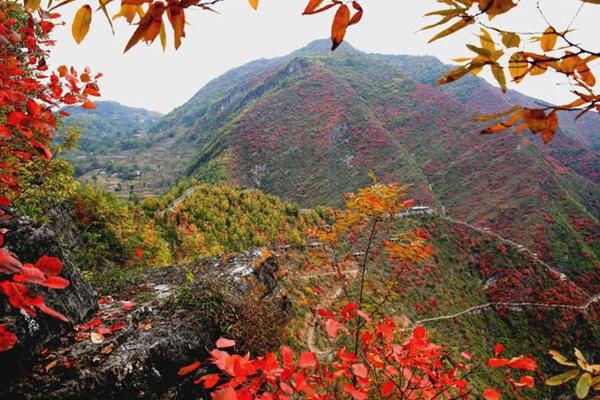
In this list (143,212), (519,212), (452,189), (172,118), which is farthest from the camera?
(172,118)

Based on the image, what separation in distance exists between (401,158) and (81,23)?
51573 millimetres

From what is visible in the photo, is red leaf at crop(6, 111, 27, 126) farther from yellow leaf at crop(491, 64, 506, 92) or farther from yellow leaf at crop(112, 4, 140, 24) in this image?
yellow leaf at crop(491, 64, 506, 92)

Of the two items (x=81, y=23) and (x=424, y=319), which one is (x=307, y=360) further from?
(x=424, y=319)

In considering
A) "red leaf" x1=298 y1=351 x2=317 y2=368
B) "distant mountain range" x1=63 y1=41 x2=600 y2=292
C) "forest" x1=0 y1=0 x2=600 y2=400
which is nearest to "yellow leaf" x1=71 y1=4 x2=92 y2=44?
"forest" x1=0 y1=0 x2=600 y2=400

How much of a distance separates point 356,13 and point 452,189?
49.0 meters

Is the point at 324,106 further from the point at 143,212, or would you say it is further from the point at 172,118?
the point at 172,118

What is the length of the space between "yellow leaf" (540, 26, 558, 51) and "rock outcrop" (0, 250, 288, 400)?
3.38 meters

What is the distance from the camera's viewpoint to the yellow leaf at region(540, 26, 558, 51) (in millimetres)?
699

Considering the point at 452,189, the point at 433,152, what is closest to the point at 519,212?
the point at 452,189

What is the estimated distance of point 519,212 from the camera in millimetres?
37344

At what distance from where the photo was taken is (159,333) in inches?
132

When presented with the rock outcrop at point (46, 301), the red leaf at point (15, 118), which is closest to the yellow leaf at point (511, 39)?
the red leaf at point (15, 118)

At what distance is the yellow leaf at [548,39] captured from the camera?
0.70 metres

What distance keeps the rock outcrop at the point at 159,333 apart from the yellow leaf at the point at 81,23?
281 centimetres
